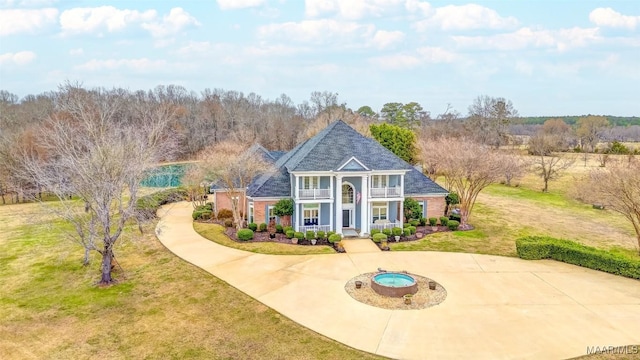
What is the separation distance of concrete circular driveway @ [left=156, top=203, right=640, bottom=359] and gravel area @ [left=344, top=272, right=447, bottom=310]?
0.37 meters

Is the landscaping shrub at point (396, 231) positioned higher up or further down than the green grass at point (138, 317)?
higher up

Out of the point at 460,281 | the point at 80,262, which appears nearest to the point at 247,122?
the point at 80,262

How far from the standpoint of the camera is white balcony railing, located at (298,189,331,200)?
2798cm

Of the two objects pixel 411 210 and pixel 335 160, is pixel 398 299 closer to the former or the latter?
pixel 335 160

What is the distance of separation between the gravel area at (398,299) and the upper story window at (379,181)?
1099 cm

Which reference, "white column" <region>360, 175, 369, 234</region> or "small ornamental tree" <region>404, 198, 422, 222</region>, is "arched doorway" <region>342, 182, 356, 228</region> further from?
"small ornamental tree" <region>404, 198, 422, 222</region>

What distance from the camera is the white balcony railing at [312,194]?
27981 millimetres

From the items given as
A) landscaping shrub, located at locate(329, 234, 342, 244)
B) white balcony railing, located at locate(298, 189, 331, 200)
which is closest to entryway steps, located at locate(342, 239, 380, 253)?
landscaping shrub, located at locate(329, 234, 342, 244)


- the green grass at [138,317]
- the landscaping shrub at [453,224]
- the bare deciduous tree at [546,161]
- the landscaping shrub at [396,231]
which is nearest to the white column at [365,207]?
the landscaping shrub at [396,231]

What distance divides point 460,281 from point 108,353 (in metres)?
15.6

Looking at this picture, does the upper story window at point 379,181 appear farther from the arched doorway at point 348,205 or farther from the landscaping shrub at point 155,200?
the landscaping shrub at point 155,200

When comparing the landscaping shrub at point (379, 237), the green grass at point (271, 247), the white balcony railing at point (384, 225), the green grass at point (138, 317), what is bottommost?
the green grass at point (138, 317)

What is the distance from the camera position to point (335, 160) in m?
29.1

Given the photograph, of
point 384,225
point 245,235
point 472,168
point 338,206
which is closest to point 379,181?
point 384,225
